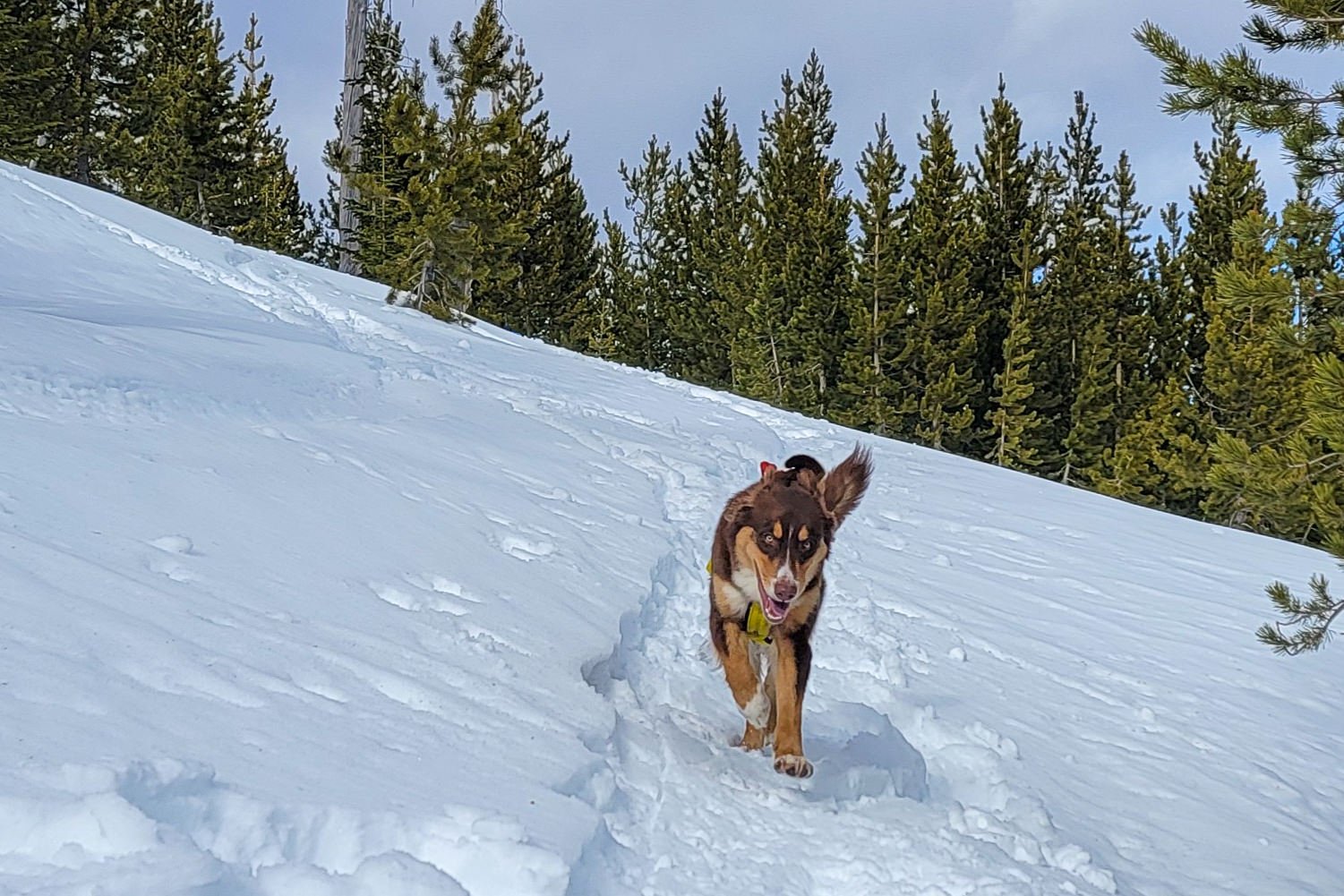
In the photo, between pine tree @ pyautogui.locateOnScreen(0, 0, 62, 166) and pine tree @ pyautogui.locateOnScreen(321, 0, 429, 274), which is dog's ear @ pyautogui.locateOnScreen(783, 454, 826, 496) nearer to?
pine tree @ pyautogui.locateOnScreen(321, 0, 429, 274)

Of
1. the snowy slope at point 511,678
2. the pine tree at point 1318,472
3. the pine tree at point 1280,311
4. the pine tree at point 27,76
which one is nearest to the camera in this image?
the snowy slope at point 511,678

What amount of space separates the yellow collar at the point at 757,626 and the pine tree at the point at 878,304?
938 inches

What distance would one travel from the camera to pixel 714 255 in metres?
34.4

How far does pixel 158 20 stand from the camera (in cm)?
3116

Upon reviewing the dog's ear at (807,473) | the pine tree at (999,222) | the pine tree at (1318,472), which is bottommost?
the dog's ear at (807,473)

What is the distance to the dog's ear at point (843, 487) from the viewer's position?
13.9 feet

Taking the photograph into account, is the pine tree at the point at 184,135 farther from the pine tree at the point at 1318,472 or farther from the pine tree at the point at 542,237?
the pine tree at the point at 1318,472

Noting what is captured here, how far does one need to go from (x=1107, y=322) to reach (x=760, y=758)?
2698cm

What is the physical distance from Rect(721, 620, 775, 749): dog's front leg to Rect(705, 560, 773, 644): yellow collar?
0.13ft

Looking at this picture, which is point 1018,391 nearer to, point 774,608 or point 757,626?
point 757,626

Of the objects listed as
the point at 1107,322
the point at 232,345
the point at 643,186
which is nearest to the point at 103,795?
the point at 232,345

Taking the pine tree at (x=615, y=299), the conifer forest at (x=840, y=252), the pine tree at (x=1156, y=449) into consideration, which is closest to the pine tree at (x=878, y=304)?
the conifer forest at (x=840, y=252)

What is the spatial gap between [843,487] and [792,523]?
1.94 feet

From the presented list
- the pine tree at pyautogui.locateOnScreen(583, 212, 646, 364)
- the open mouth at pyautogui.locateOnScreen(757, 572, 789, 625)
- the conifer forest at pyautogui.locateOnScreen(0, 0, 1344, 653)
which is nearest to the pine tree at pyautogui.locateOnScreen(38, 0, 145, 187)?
the conifer forest at pyautogui.locateOnScreen(0, 0, 1344, 653)
